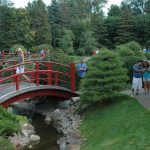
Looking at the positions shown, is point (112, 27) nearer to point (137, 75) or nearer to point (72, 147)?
point (137, 75)

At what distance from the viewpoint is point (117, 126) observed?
13422 mm

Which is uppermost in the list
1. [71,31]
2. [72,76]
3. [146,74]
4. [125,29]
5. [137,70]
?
[125,29]

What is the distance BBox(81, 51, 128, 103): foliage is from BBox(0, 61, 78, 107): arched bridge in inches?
108

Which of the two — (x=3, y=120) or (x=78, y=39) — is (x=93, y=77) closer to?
(x=3, y=120)

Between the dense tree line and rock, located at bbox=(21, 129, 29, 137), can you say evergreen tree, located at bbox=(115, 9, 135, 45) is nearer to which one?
the dense tree line

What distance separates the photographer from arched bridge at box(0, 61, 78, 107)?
1686cm

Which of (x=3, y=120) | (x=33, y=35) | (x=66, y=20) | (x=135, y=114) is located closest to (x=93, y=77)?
(x=135, y=114)

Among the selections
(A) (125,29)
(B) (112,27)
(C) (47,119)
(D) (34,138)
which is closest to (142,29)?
(A) (125,29)

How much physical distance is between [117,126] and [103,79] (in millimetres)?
3228

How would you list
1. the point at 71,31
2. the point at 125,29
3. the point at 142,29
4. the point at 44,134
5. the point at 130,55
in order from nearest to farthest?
the point at 44,134, the point at 130,55, the point at 125,29, the point at 71,31, the point at 142,29

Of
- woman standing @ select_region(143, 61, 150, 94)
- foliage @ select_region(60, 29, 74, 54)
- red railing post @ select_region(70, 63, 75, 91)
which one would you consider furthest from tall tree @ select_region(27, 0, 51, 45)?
woman standing @ select_region(143, 61, 150, 94)

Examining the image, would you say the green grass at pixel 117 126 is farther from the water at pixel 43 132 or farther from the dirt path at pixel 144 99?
the water at pixel 43 132

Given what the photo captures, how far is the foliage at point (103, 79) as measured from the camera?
16.2 meters

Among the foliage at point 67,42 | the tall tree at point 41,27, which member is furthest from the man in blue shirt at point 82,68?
the tall tree at point 41,27
